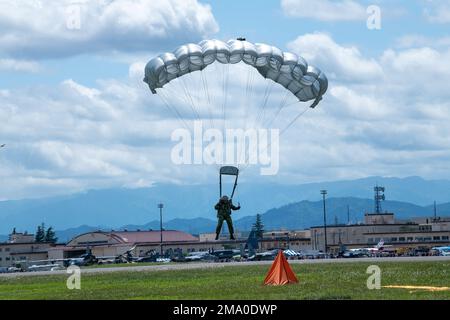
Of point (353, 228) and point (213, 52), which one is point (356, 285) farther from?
point (353, 228)

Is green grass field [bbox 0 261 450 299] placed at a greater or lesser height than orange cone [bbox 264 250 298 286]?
lesser

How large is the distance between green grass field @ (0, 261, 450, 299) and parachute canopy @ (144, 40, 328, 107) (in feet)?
32.9

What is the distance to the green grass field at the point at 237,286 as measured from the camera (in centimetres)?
3057

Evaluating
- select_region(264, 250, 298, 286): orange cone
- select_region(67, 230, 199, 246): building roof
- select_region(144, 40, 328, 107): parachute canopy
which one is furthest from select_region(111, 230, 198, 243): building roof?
select_region(264, 250, 298, 286): orange cone

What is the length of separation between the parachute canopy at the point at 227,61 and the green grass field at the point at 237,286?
1003 centimetres

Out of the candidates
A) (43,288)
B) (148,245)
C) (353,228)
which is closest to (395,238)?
(353,228)

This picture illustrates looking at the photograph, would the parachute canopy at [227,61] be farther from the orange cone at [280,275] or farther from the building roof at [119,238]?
the building roof at [119,238]

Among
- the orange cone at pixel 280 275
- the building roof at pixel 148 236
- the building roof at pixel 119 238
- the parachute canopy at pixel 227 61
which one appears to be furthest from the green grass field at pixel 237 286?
the building roof at pixel 148 236

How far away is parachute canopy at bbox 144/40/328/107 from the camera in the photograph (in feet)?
162

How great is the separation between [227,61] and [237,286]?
54.9ft

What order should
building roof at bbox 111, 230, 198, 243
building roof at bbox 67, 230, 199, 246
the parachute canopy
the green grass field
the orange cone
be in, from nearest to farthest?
the green grass field
the orange cone
the parachute canopy
building roof at bbox 67, 230, 199, 246
building roof at bbox 111, 230, 198, 243

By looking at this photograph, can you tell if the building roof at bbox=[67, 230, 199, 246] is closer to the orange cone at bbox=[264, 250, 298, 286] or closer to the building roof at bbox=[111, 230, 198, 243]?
the building roof at bbox=[111, 230, 198, 243]
